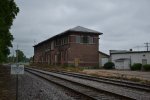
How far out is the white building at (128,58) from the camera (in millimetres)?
61344

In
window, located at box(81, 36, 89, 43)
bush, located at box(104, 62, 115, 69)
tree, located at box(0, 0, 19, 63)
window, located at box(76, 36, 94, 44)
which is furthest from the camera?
window, located at box(81, 36, 89, 43)

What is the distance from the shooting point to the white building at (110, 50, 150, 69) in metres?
61.3

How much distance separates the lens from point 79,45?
7062 cm

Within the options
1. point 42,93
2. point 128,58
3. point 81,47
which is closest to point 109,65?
point 128,58

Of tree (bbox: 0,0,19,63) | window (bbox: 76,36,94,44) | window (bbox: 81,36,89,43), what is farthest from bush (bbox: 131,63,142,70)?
tree (bbox: 0,0,19,63)

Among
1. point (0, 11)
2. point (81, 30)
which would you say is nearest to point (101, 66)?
point (81, 30)

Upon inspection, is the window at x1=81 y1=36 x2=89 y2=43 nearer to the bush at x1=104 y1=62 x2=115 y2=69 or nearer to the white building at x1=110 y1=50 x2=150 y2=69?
the white building at x1=110 y1=50 x2=150 y2=69

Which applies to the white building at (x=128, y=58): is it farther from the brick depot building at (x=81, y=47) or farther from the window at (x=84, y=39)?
the window at (x=84, y=39)

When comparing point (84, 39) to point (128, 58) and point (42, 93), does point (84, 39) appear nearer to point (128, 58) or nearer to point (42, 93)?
point (128, 58)

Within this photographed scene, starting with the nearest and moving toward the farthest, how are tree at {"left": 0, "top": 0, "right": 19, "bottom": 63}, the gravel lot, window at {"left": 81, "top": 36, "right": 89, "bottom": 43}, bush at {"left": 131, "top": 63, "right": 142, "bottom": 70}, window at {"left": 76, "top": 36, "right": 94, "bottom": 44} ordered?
the gravel lot → tree at {"left": 0, "top": 0, "right": 19, "bottom": 63} → bush at {"left": 131, "top": 63, "right": 142, "bottom": 70} → window at {"left": 76, "top": 36, "right": 94, "bottom": 44} → window at {"left": 81, "top": 36, "right": 89, "bottom": 43}

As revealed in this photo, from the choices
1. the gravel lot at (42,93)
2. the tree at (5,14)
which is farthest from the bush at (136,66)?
the gravel lot at (42,93)

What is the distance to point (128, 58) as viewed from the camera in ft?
217

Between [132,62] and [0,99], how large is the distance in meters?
52.9

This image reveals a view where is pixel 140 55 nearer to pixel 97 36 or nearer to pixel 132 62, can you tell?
pixel 132 62
